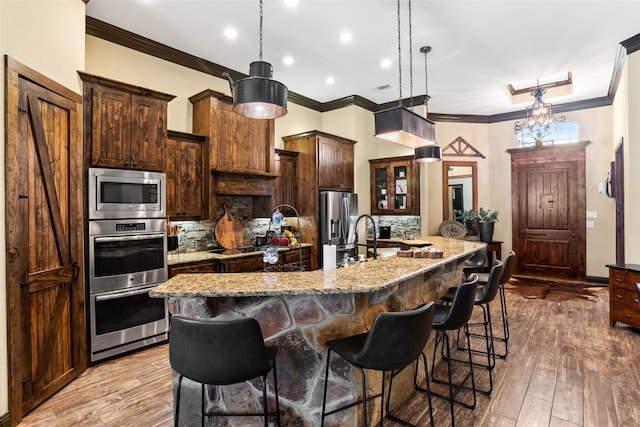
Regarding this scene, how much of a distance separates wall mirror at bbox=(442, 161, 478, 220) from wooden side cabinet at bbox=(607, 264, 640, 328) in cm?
333

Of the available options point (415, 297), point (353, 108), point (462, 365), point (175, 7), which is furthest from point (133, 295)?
point (353, 108)

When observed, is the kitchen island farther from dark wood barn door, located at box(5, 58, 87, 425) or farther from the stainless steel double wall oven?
the stainless steel double wall oven

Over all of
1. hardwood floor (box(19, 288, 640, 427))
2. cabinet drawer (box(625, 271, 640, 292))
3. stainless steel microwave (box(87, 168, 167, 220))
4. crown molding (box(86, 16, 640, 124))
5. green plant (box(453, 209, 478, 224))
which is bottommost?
hardwood floor (box(19, 288, 640, 427))

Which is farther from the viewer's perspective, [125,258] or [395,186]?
[395,186]

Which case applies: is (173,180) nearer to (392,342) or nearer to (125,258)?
(125,258)

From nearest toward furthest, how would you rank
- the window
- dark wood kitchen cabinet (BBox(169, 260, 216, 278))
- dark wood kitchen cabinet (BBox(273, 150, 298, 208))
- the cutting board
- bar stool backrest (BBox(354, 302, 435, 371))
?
bar stool backrest (BBox(354, 302, 435, 371)) < dark wood kitchen cabinet (BBox(169, 260, 216, 278)) < the cutting board < dark wood kitchen cabinet (BBox(273, 150, 298, 208)) < the window

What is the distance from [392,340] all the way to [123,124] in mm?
3200

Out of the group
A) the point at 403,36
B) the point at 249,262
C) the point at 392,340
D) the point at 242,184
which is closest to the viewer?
the point at 392,340

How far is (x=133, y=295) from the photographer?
344cm

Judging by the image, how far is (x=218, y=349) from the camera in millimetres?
1621

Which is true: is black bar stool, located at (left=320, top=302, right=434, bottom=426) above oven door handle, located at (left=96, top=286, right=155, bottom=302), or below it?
above

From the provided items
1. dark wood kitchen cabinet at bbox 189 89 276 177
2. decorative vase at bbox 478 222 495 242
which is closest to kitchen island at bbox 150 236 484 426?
dark wood kitchen cabinet at bbox 189 89 276 177

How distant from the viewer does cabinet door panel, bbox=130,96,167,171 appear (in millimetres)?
3518

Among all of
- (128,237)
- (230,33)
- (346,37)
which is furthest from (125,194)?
(346,37)
